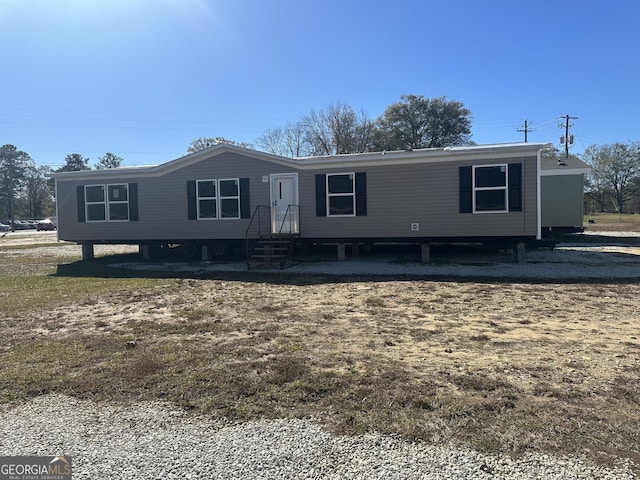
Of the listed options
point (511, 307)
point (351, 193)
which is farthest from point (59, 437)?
point (351, 193)

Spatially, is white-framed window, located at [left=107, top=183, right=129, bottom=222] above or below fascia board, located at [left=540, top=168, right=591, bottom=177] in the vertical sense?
below

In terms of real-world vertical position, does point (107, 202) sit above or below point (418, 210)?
above

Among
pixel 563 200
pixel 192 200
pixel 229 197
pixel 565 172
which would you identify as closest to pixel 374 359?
pixel 229 197

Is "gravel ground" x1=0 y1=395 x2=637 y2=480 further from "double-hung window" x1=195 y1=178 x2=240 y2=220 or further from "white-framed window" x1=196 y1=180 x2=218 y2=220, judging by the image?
"white-framed window" x1=196 y1=180 x2=218 y2=220

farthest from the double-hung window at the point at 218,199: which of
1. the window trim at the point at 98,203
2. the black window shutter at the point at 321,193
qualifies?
the window trim at the point at 98,203

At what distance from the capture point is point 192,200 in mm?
12906

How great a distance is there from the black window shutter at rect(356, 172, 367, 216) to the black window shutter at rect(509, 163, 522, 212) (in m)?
3.59

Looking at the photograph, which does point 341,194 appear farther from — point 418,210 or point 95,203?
point 95,203

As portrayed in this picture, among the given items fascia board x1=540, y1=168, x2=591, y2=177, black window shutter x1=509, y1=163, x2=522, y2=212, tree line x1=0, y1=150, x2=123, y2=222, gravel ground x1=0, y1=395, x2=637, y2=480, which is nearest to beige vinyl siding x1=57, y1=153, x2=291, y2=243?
black window shutter x1=509, y1=163, x2=522, y2=212

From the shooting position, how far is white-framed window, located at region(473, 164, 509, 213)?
34.8ft

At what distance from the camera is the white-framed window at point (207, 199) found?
1276cm

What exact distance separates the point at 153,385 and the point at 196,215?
9848 millimetres

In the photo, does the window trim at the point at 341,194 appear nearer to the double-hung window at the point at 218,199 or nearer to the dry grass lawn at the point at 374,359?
the double-hung window at the point at 218,199

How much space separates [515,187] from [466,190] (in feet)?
3.69
